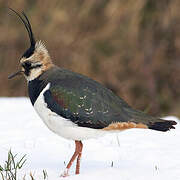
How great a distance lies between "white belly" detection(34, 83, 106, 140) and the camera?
5.39 metres

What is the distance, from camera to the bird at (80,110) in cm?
541

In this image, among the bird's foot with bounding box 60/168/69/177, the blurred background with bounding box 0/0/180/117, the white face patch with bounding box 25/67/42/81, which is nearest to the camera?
the bird's foot with bounding box 60/168/69/177

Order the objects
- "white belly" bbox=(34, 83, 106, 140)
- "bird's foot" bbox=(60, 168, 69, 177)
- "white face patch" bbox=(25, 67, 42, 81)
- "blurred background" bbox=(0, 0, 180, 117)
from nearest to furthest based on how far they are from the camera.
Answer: "white belly" bbox=(34, 83, 106, 140) → "bird's foot" bbox=(60, 168, 69, 177) → "white face patch" bbox=(25, 67, 42, 81) → "blurred background" bbox=(0, 0, 180, 117)

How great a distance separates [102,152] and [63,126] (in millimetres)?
1300

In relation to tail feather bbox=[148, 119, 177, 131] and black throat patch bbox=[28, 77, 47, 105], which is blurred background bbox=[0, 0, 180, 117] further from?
tail feather bbox=[148, 119, 177, 131]

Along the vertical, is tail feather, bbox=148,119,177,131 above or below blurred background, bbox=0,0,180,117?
below

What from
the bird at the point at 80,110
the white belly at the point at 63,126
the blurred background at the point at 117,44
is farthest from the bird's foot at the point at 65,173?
the blurred background at the point at 117,44

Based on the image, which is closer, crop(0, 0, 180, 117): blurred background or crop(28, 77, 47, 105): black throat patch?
crop(28, 77, 47, 105): black throat patch

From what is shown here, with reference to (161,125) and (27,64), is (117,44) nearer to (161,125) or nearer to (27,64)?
(27,64)

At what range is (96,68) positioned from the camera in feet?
37.4

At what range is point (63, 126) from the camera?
5398mm

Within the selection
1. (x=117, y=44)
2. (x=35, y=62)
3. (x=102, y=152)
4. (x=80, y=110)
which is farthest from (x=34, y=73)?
(x=117, y=44)

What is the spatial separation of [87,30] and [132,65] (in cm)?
117

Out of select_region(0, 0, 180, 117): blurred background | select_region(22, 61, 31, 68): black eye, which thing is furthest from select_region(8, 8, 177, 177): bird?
select_region(0, 0, 180, 117): blurred background
